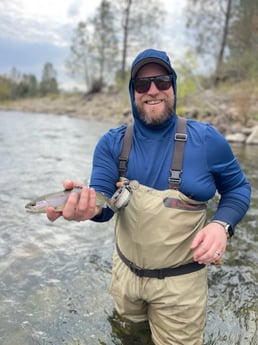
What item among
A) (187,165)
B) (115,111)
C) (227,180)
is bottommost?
(115,111)

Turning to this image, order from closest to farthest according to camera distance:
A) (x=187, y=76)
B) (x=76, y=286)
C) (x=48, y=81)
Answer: (x=76, y=286), (x=187, y=76), (x=48, y=81)

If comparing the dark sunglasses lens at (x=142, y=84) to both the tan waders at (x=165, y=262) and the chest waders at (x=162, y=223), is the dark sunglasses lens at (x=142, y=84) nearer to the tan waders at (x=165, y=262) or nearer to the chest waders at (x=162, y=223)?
the chest waders at (x=162, y=223)

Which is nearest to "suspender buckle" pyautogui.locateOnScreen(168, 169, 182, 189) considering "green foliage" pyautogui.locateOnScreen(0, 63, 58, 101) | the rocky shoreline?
the rocky shoreline

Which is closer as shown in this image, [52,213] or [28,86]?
[52,213]

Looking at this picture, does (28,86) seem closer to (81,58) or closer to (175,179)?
(81,58)

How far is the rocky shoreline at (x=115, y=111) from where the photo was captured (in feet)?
56.5

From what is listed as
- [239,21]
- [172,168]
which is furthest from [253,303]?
[239,21]

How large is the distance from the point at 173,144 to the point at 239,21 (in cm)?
3052

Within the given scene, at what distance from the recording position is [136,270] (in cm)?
291

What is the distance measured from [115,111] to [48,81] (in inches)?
1483

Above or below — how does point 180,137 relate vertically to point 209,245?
above

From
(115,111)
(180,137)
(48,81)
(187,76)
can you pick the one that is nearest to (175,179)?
(180,137)

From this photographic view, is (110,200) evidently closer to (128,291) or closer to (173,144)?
(173,144)

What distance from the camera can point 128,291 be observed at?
3.01 meters
